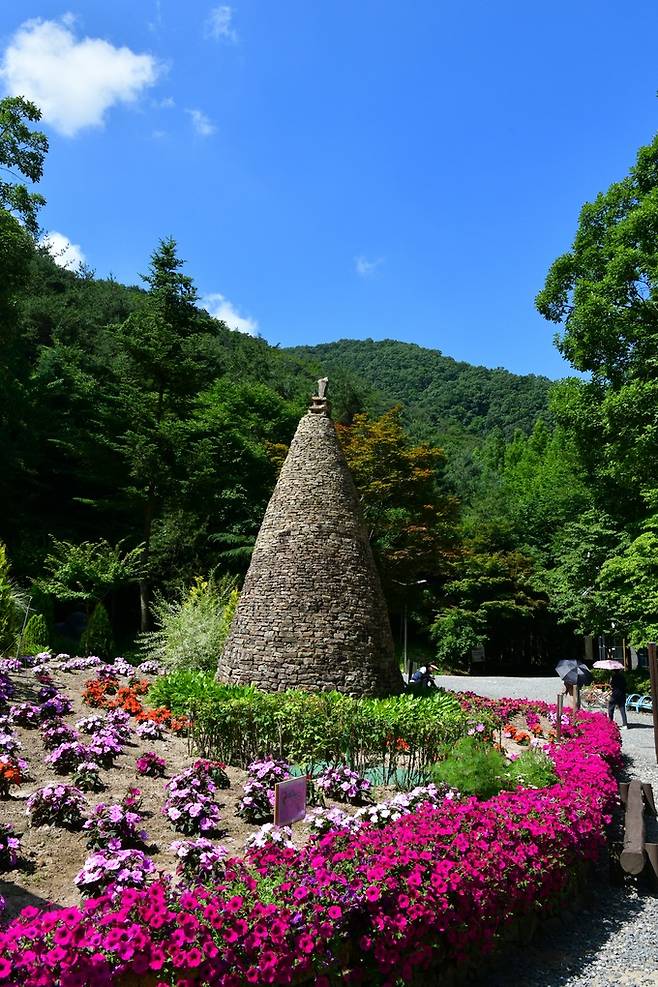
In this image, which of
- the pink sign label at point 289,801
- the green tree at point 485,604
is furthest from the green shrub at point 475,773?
the green tree at point 485,604

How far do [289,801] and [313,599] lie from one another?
5686mm

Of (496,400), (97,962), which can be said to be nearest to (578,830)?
(97,962)

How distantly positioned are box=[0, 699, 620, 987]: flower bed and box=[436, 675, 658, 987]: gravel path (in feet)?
1.00

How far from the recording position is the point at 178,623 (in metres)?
14.9

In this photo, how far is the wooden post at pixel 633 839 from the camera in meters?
5.74

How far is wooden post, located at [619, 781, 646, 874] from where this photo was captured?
18.8 ft

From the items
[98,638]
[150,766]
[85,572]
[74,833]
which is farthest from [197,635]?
[74,833]

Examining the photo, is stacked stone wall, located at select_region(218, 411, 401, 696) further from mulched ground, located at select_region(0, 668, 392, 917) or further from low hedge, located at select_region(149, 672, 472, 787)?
mulched ground, located at select_region(0, 668, 392, 917)

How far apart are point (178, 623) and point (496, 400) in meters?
66.2

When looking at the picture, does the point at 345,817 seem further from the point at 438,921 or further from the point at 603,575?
the point at 603,575

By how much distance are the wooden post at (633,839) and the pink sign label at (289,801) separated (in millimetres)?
3017

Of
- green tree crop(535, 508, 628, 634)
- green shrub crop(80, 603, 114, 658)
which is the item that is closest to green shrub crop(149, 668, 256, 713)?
green shrub crop(80, 603, 114, 658)

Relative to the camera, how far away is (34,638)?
654 inches

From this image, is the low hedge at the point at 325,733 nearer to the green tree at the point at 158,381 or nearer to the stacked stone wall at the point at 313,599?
the stacked stone wall at the point at 313,599
